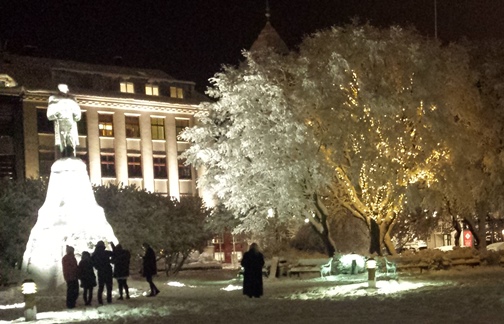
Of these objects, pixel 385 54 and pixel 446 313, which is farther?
pixel 385 54

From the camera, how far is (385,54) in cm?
3694

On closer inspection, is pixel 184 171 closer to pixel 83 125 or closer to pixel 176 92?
pixel 176 92

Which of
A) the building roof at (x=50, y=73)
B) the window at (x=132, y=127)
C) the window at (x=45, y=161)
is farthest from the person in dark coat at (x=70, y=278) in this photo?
the window at (x=132, y=127)

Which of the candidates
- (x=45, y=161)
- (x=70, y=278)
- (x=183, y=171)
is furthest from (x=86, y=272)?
(x=183, y=171)

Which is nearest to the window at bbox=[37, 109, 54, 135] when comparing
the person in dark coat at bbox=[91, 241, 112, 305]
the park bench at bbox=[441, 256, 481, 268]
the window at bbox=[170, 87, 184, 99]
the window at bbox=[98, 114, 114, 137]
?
the window at bbox=[98, 114, 114, 137]

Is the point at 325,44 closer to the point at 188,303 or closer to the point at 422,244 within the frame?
the point at 188,303

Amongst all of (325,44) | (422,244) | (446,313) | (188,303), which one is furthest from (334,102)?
(422,244)

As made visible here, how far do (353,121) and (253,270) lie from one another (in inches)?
532

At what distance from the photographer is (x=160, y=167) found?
255ft

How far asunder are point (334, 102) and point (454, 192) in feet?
23.0

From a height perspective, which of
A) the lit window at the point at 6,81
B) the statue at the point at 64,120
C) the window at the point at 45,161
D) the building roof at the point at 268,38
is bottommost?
the statue at the point at 64,120

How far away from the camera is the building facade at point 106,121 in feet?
226

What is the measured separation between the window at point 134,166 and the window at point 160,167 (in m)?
1.67

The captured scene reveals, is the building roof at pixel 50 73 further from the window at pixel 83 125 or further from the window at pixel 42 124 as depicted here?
the window at pixel 83 125
